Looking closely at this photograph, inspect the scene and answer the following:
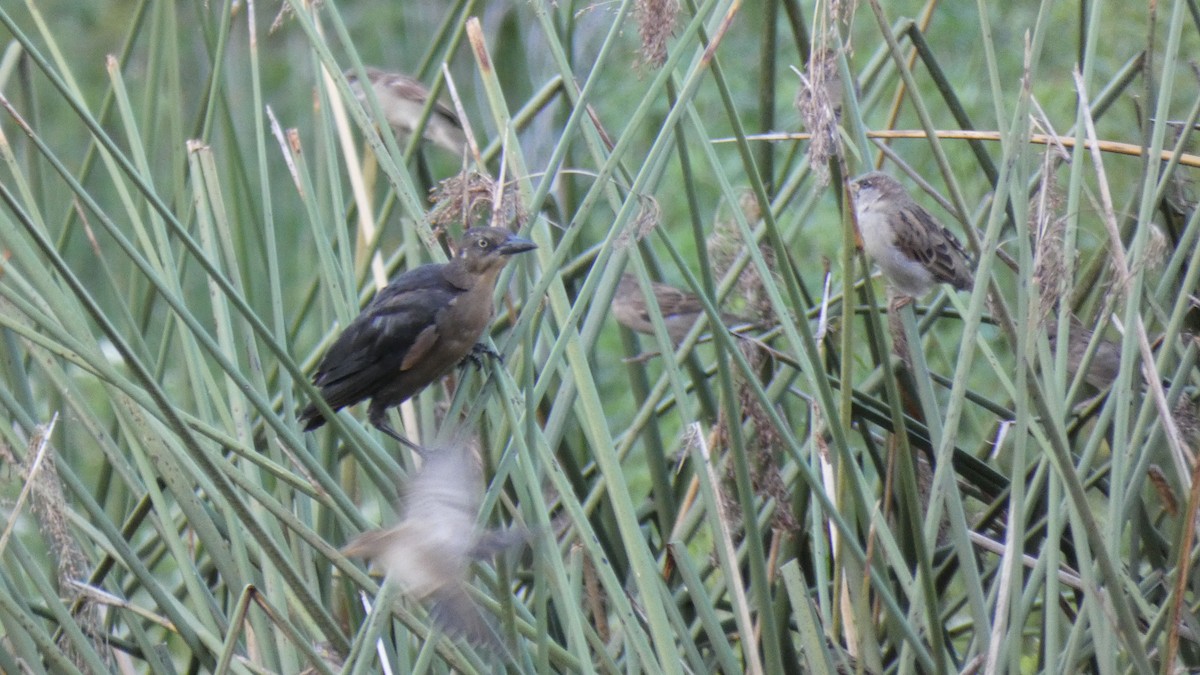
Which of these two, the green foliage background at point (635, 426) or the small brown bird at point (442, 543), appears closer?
the small brown bird at point (442, 543)

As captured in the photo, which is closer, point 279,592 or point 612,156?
point 612,156

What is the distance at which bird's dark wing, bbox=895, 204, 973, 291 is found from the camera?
13.5 ft

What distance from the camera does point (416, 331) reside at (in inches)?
129

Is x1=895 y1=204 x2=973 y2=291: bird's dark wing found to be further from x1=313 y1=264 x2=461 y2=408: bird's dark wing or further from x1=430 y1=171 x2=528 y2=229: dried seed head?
x1=430 y1=171 x2=528 y2=229: dried seed head

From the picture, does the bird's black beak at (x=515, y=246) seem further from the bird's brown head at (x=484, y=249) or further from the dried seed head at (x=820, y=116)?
the dried seed head at (x=820, y=116)

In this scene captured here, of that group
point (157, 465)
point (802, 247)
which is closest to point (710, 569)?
point (157, 465)

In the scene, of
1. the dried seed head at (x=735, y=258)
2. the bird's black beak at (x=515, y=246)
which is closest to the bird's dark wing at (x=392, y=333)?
the bird's black beak at (x=515, y=246)

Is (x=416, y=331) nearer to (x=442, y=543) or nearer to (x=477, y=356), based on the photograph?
(x=477, y=356)

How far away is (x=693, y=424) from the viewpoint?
260 centimetres

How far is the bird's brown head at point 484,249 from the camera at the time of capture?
9.86ft

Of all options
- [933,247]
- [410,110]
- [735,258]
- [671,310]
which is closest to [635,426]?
[735,258]

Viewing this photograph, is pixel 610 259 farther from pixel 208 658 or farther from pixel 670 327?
pixel 670 327

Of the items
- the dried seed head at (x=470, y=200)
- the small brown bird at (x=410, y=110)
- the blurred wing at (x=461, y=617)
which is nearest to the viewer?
the blurred wing at (x=461, y=617)

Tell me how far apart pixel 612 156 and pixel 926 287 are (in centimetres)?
211
